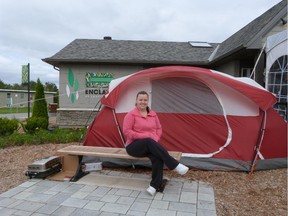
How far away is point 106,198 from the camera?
11.6 ft

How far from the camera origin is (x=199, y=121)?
193 inches

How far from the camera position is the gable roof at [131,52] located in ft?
32.6

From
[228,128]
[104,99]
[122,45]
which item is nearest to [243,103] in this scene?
[228,128]

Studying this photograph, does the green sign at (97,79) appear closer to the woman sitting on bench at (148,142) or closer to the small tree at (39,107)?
the small tree at (39,107)

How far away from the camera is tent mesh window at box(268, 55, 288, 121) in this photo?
18.9ft

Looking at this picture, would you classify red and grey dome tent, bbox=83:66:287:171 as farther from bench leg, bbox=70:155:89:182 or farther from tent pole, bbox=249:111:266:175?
bench leg, bbox=70:155:89:182

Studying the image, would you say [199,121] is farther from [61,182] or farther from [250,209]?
[61,182]

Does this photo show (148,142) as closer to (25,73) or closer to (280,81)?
(280,81)

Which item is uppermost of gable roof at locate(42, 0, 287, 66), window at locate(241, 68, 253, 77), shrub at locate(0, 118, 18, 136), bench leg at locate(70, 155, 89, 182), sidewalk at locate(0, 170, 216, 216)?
gable roof at locate(42, 0, 287, 66)

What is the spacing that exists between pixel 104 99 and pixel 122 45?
7.55m

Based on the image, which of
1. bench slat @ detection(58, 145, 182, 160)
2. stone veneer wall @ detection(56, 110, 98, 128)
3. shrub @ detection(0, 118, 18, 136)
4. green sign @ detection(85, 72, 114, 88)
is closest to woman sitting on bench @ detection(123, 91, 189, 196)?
bench slat @ detection(58, 145, 182, 160)

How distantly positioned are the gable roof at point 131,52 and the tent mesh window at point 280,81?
408 cm

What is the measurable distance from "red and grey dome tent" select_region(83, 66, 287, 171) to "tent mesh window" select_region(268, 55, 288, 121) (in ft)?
3.37

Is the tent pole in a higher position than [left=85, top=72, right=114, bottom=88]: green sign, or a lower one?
lower
